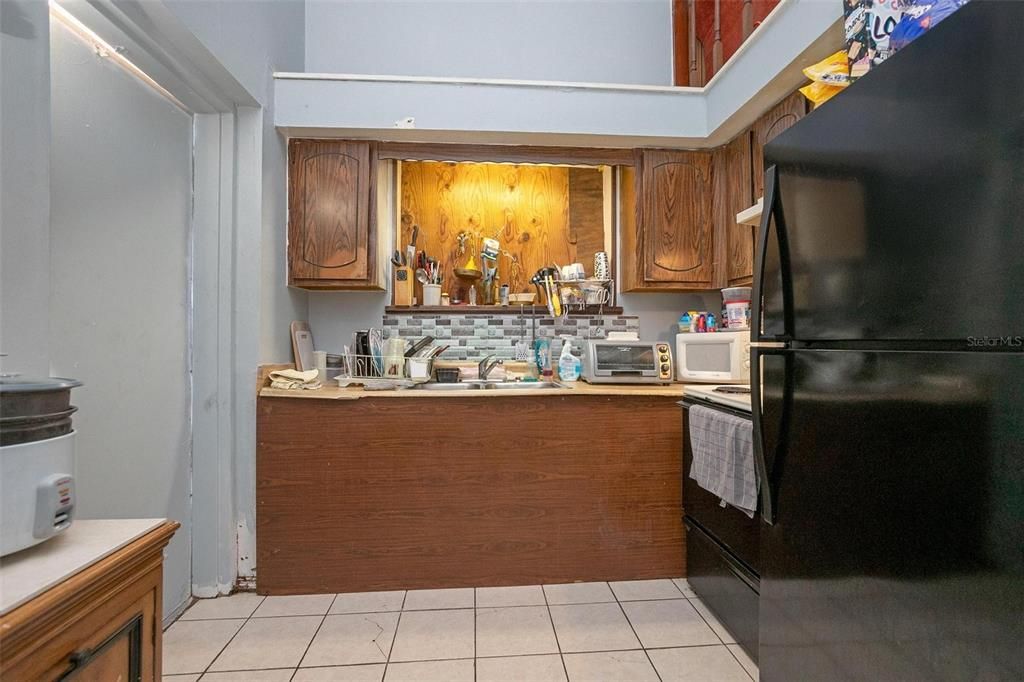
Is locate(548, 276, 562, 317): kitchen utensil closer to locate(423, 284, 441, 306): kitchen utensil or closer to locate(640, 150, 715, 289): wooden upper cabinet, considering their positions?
locate(640, 150, 715, 289): wooden upper cabinet

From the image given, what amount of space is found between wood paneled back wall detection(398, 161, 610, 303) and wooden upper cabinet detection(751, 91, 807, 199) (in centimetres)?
91

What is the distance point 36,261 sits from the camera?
108cm

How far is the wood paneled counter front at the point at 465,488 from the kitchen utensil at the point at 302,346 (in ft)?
1.38

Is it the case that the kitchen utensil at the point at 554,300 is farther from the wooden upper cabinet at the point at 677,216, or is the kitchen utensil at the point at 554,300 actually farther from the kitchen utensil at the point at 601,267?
the wooden upper cabinet at the point at 677,216

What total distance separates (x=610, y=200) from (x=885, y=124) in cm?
210

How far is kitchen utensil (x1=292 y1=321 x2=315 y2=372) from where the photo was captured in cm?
243

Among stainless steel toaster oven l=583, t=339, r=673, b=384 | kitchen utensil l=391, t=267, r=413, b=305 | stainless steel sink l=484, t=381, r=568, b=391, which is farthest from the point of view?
kitchen utensil l=391, t=267, r=413, b=305

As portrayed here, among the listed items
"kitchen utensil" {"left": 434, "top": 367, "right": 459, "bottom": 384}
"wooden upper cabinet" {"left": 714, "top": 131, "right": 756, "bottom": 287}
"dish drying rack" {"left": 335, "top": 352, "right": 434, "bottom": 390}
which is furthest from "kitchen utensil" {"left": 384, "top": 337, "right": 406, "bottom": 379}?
"wooden upper cabinet" {"left": 714, "top": 131, "right": 756, "bottom": 287}

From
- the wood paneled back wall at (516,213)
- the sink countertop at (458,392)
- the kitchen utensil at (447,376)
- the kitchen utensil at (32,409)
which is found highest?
the wood paneled back wall at (516,213)

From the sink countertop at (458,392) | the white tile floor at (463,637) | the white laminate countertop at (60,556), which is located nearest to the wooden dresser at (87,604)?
the white laminate countertop at (60,556)

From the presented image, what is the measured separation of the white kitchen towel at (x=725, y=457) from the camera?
4.96ft

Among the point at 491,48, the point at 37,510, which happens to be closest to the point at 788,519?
the point at 37,510

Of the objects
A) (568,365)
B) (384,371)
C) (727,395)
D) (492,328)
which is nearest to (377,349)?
(384,371)

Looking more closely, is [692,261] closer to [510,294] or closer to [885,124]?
[510,294]
